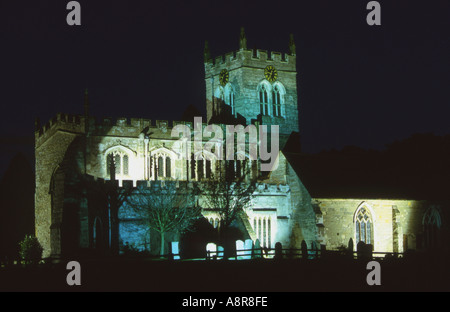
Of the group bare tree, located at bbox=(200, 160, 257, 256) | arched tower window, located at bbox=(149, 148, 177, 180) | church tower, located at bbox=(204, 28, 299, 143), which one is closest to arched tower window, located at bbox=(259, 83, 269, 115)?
church tower, located at bbox=(204, 28, 299, 143)

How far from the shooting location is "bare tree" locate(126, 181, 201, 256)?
145 ft

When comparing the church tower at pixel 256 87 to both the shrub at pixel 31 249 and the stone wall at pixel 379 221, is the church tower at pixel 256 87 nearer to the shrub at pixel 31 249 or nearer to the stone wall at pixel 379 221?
the stone wall at pixel 379 221

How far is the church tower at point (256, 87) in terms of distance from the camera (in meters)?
59.8

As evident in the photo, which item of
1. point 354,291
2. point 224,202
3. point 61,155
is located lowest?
point 354,291

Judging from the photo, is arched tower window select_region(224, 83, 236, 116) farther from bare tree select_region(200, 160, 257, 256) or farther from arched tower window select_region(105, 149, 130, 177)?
arched tower window select_region(105, 149, 130, 177)

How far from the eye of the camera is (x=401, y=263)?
123 ft

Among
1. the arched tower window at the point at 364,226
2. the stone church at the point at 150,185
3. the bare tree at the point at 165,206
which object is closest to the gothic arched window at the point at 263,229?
the stone church at the point at 150,185

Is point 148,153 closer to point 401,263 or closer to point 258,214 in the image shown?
point 258,214

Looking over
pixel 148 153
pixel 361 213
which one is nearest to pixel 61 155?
pixel 148 153

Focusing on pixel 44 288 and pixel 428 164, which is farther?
pixel 428 164

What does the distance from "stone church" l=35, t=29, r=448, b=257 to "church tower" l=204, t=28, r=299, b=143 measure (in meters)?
7.19

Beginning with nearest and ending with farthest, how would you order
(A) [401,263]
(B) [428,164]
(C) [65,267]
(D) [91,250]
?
(C) [65,267]
(A) [401,263]
(D) [91,250]
(B) [428,164]

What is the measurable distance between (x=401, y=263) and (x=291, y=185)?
1432cm

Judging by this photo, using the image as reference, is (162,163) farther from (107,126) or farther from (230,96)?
(230,96)
